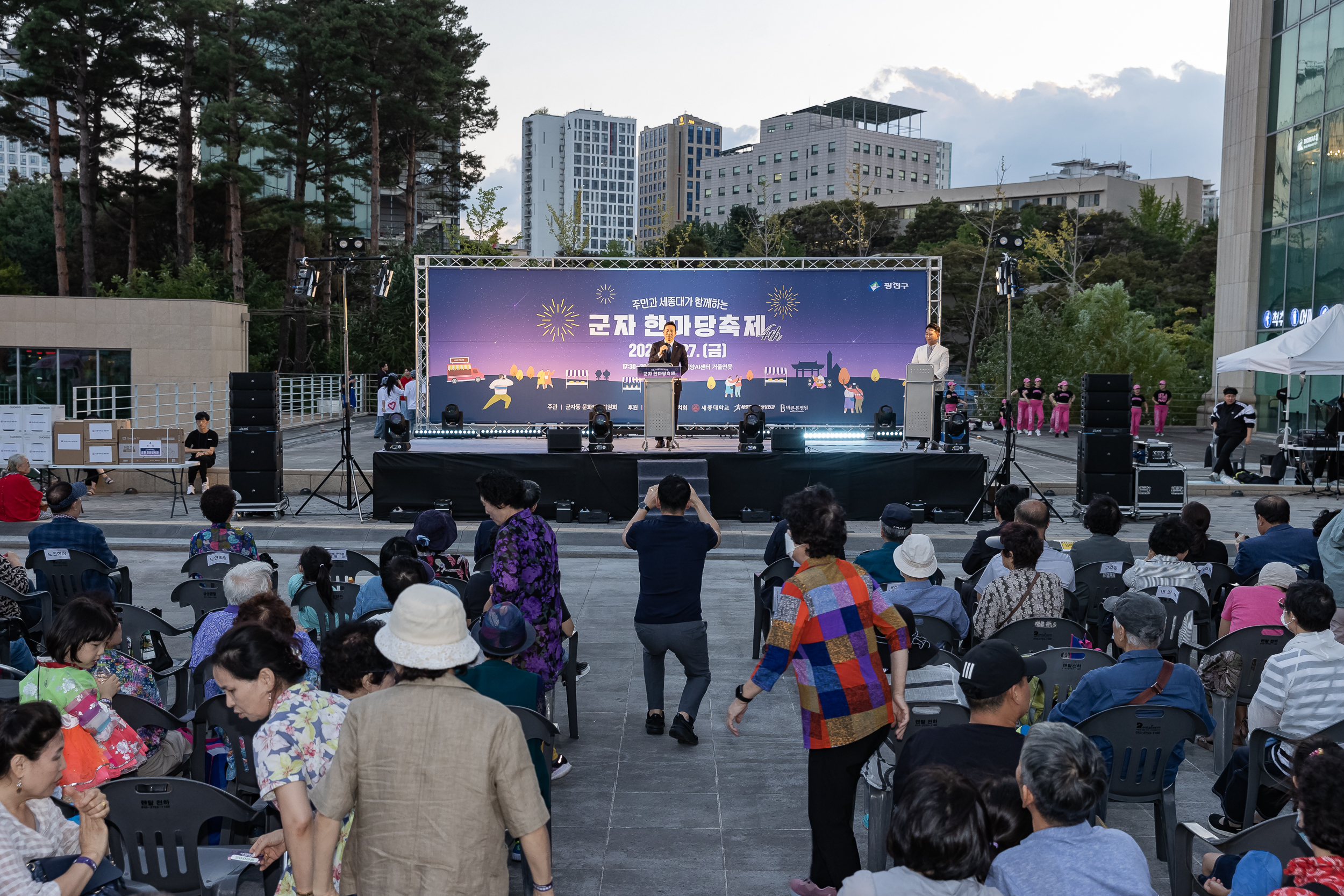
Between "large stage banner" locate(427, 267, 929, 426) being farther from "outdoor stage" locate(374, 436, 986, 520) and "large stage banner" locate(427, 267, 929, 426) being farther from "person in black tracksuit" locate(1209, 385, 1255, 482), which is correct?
"person in black tracksuit" locate(1209, 385, 1255, 482)

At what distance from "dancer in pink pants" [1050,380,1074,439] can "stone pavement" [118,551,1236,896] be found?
18.8m

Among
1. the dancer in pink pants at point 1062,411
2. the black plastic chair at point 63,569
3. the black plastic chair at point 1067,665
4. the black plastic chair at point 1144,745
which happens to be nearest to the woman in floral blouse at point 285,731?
the black plastic chair at point 1144,745

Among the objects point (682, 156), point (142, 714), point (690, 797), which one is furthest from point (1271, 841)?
point (682, 156)

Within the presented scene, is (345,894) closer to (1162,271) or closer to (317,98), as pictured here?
(317,98)

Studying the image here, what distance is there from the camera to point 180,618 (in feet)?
27.8

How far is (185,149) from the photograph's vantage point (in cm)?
3108

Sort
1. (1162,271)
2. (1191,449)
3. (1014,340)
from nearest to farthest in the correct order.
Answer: (1191,449) < (1014,340) < (1162,271)

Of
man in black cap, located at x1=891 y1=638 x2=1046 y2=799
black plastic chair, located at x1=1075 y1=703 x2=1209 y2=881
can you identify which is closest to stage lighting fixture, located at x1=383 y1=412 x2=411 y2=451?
black plastic chair, located at x1=1075 y1=703 x2=1209 y2=881

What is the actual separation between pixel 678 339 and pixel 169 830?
13.4 metres

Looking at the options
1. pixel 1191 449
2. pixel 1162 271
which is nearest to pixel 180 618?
pixel 1191 449

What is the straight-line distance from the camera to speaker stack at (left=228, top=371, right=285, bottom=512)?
12195 mm

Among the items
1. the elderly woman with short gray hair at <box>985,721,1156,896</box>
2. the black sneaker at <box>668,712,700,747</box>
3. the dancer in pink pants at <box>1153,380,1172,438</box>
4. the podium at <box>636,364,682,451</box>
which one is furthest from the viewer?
the dancer in pink pants at <box>1153,380,1172,438</box>

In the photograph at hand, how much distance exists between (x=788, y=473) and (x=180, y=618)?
268 inches

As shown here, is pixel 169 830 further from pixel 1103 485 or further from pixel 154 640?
pixel 1103 485
